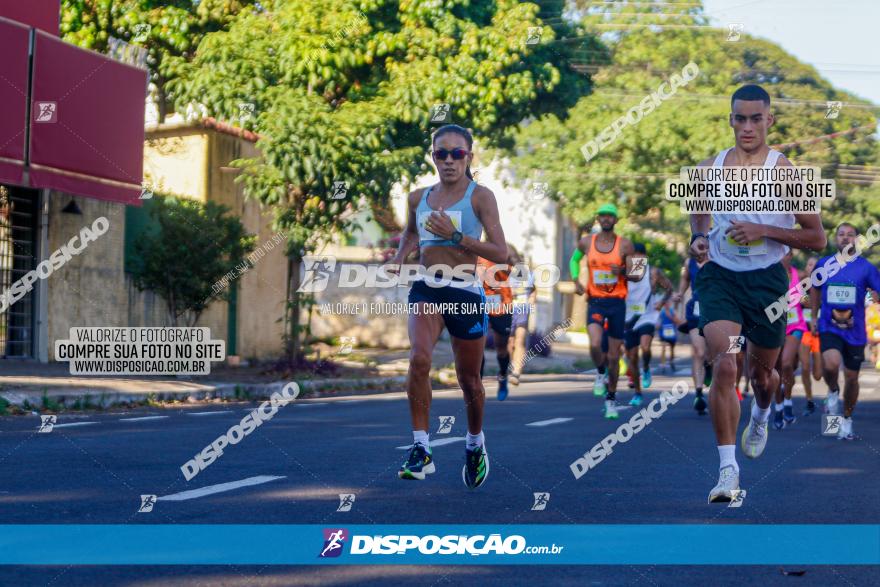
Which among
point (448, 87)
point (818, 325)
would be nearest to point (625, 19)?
point (448, 87)

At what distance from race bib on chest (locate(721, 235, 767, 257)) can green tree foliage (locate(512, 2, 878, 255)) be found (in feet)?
113

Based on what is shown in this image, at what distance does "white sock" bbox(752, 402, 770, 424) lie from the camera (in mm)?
8387

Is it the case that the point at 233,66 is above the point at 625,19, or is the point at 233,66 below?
below

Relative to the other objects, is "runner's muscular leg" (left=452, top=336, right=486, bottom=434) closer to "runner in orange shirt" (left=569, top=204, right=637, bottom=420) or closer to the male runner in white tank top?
the male runner in white tank top

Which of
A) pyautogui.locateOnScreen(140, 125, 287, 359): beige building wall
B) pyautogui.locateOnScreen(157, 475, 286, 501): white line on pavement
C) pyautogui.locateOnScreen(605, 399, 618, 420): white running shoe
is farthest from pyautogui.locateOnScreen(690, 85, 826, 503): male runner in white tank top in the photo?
pyautogui.locateOnScreen(140, 125, 287, 359): beige building wall

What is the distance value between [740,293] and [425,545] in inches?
96.6

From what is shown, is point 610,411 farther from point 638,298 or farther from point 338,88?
point 338,88

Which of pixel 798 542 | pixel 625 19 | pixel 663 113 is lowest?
pixel 798 542

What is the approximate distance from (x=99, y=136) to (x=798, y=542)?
15.0 metres

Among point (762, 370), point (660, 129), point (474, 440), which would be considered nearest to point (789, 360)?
point (762, 370)

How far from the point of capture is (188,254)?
19484 millimetres

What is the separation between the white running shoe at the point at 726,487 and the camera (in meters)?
6.73

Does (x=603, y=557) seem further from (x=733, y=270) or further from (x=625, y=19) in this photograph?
(x=625, y=19)

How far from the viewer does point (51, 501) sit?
268 inches
